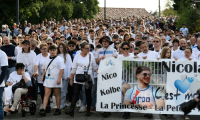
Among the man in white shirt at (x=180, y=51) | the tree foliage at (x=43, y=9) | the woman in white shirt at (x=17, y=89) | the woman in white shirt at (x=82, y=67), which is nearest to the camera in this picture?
the woman in white shirt at (x=17, y=89)

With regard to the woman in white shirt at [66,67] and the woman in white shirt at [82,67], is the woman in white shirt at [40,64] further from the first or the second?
the woman in white shirt at [82,67]

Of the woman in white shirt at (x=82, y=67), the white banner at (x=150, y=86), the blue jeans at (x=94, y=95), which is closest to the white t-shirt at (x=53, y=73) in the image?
the woman in white shirt at (x=82, y=67)

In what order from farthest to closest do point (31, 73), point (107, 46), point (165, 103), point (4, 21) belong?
point (4, 21)
point (31, 73)
point (107, 46)
point (165, 103)

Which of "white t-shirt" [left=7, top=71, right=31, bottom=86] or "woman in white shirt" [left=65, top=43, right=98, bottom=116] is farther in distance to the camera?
"white t-shirt" [left=7, top=71, right=31, bottom=86]

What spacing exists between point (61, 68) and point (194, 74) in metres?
3.31

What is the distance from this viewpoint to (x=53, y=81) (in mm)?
10047

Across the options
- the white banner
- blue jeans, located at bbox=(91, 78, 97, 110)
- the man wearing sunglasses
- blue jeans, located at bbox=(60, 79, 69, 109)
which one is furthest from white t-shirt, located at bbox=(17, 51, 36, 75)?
the man wearing sunglasses

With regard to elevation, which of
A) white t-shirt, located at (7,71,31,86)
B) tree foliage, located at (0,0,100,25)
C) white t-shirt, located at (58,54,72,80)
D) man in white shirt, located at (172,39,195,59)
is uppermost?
tree foliage, located at (0,0,100,25)

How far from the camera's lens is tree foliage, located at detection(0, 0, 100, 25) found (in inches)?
1379

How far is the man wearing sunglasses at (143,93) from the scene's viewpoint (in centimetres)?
959

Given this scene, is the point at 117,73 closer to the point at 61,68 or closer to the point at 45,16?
the point at 61,68

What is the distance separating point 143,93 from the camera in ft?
31.5

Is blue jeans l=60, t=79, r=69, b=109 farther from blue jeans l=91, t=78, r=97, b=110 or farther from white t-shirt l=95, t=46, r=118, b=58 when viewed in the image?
white t-shirt l=95, t=46, r=118, b=58

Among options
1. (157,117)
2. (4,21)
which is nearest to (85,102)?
(157,117)
